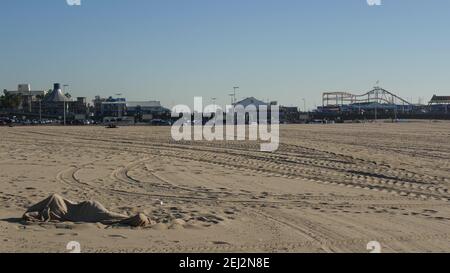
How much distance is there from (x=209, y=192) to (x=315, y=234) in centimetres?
439

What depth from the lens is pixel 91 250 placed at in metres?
6.50

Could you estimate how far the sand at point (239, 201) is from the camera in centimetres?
709

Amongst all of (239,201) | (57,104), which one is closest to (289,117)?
(57,104)

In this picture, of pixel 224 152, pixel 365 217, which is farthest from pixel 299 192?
pixel 224 152

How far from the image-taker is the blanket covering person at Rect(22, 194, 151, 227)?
26.3 ft

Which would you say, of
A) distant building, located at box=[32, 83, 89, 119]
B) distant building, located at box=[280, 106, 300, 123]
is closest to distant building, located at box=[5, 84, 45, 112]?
distant building, located at box=[32, 83, 89, 119]

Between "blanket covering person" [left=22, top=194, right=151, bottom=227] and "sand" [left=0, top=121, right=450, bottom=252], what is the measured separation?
0.80ft

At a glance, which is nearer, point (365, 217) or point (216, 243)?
point (216, 243)

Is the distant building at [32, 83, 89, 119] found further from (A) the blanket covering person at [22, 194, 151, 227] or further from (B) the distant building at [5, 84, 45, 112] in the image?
(A) the blanket covering person at [22, 194, 151, 227]

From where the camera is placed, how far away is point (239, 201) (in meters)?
10.5

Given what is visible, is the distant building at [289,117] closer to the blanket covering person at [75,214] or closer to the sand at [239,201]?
the sand at [239,201]

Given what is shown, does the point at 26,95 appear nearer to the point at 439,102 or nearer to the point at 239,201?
the point at 439,102

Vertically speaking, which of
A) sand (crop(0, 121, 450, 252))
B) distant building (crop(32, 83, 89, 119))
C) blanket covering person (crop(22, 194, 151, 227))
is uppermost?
distant building (crop(32, 83, 89, 119))
